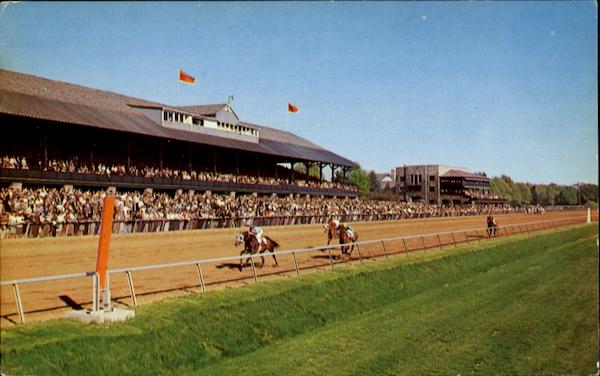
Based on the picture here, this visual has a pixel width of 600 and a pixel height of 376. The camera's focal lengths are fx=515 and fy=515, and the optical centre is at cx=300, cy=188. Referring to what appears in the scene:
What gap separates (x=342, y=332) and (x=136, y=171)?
923cm

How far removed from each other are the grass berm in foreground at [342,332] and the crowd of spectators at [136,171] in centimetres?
274

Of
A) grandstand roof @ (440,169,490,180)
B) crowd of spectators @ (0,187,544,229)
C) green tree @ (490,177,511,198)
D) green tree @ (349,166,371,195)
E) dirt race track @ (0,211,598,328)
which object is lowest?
dirt race track @ (0,211,598,328)

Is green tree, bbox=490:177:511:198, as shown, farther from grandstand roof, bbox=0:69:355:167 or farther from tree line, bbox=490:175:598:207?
grandstand roof, bbox=0:69:355:167

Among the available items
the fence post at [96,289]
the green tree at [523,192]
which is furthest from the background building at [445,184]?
the fence post at [96,289]

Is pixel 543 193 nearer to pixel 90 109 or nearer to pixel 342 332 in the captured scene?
pixel 342 332

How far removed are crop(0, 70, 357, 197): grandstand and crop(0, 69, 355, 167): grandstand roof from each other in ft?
0.12

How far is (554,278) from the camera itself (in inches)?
563

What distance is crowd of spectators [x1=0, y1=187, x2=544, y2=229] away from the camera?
12070 millimetres

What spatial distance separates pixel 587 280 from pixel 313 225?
18520 mm

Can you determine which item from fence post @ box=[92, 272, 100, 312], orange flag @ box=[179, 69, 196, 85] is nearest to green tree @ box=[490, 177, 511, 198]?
orange flag @ box=[179, 69, 196, 85]

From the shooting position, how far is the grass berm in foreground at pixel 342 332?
6.82m

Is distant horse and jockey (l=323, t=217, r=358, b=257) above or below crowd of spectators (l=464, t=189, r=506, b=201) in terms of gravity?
below

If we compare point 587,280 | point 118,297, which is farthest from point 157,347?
point 587,280

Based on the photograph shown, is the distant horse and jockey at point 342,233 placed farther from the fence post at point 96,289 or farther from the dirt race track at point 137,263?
the fence post at point 96,289
